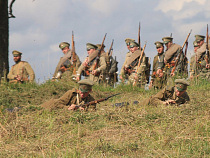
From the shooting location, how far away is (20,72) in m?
17.5

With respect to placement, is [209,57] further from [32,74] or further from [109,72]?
[32,74]

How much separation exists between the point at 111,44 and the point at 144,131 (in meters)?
9.90

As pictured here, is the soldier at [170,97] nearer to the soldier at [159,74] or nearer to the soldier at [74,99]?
the soldier at [74,99]

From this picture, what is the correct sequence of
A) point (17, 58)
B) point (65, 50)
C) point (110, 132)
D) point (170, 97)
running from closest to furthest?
point (110, 132)
point (170, 97)
point (17, 58)
point (65, 50)

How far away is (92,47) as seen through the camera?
17.5m

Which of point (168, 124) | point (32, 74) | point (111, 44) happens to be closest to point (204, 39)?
point (111, 44)

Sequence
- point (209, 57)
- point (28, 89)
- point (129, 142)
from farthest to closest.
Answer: point (209, 57) < point (28, 89) < point (129, 142)

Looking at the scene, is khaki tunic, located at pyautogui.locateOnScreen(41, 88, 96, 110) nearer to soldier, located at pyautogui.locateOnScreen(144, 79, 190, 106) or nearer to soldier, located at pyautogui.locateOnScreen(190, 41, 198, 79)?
soldier, located at pyautogui.locateOnScreen(144, 79, 190, 106)

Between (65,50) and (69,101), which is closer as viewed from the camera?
(69,101)

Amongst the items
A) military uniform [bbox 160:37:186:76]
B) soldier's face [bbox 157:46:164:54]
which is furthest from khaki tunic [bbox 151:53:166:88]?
military uniform [bbox 160:37:186:76]

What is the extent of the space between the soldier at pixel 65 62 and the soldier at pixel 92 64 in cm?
42

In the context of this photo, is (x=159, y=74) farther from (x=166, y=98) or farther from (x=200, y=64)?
(x=166, y=98)

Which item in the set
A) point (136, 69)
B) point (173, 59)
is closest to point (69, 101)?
point (136, 69)

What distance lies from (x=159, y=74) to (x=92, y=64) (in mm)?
Answer: 2422
